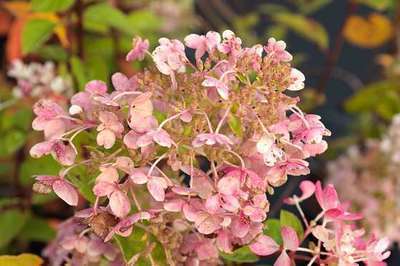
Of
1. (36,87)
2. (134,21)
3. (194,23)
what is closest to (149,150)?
(36,87)

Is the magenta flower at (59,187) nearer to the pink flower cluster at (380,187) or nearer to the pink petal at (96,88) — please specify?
the pink petal at (96,88)

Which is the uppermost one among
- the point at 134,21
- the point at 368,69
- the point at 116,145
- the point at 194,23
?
the point at 116,145

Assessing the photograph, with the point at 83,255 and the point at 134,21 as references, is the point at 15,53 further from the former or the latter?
the point at 83,255

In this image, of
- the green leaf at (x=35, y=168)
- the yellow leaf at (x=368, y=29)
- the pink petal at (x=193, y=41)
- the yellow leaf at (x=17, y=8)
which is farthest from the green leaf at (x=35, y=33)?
the yellow leaf at (x=368, y=29)

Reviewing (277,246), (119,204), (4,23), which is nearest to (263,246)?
(277,246)

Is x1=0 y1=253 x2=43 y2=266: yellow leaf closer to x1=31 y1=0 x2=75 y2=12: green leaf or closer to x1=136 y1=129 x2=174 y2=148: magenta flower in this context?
x1=136 y1=129 x2=174 y2=148: magenta flower

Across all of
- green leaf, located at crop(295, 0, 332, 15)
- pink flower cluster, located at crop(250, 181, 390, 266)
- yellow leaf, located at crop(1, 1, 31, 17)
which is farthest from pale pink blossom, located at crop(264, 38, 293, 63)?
green leaf, located at crop(295, 0, 332, 15)

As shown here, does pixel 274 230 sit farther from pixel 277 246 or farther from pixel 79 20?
pixel 79 20
